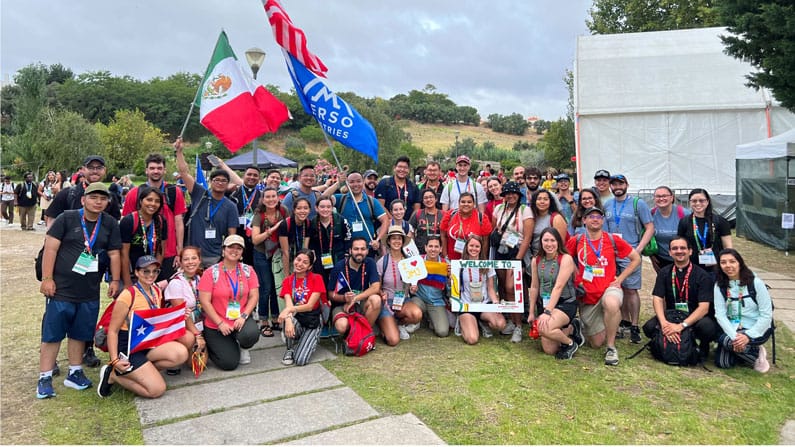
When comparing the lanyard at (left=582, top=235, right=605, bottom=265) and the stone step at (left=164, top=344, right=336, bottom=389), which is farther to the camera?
the lanyard at (left=582, top=235, right=605, bottom=265)

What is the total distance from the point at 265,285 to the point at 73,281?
83.6 inches

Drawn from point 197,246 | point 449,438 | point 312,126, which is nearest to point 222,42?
point 197,246

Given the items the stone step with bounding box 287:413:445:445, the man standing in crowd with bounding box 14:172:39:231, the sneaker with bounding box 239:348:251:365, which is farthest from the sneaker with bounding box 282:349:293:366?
the man standing in crowd with bounding box 14:172:39:231

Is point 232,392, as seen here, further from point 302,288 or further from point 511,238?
point 511,238

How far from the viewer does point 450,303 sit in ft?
19.4

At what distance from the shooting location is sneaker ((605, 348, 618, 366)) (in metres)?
4.84

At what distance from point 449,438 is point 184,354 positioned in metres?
2.36

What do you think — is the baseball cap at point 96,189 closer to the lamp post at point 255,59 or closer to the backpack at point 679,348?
the lamp post at point 255,59

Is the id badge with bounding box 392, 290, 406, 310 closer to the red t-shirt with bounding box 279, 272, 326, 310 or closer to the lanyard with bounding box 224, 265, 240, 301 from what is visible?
the red t-shirt with bounding box 279, 272, 326, 310

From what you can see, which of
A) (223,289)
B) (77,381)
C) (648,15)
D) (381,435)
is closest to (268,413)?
(381,435)

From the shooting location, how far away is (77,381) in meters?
4.18

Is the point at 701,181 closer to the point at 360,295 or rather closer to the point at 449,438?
the point at 360,295

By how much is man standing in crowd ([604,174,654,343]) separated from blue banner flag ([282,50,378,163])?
9.13 ft

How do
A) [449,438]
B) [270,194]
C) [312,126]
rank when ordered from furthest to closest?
[312,126] → [270,194] → [449,438]
